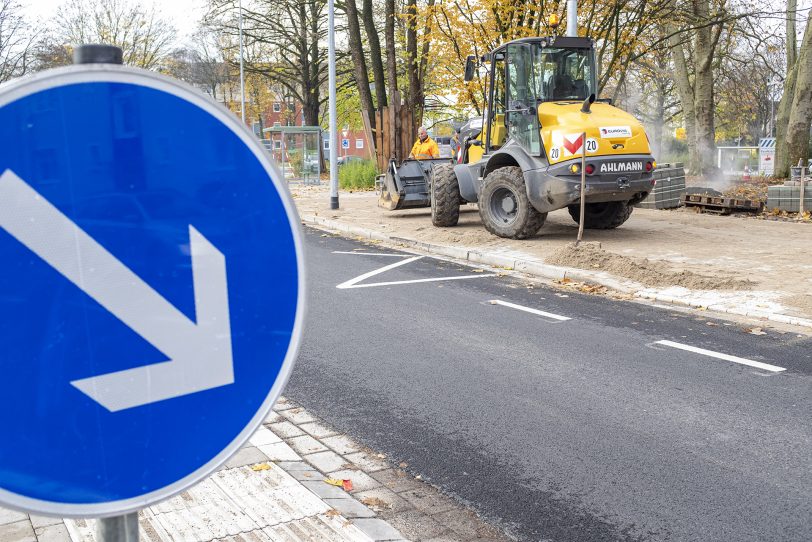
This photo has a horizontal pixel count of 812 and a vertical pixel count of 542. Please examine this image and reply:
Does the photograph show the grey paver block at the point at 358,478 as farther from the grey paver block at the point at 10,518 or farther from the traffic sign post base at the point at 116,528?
the traffic sign post base at the point at 116,528

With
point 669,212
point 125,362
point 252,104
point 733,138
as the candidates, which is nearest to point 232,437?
point 125,362

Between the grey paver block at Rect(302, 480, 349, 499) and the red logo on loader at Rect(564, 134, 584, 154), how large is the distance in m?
9.84

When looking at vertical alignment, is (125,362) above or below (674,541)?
above

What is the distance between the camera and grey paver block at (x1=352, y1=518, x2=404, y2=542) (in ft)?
12.3

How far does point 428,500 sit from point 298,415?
1.59 meters

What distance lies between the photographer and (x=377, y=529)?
3.85 metres

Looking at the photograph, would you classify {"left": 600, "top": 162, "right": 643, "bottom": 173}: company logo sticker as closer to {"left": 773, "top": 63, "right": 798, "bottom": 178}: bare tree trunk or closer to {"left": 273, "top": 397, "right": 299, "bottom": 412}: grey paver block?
{"left": 273, "top": 397, "right": 299, "bottom": 412}: grey paver block

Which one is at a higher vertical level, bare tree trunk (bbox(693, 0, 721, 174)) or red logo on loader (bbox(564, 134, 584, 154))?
bare tree trunk (bbox(693, 0, 721, 174))

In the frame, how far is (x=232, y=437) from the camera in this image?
63.1 inches

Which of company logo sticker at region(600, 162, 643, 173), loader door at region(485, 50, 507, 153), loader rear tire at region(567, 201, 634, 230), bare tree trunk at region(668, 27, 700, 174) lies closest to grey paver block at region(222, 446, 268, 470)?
company logo sticker at region(600, 162, 643, 173)

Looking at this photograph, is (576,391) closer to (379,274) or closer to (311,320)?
(311,320)

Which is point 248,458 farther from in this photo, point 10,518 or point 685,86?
point 685,86

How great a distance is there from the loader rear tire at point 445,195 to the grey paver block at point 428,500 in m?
12.2

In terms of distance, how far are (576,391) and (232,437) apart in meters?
4.94
